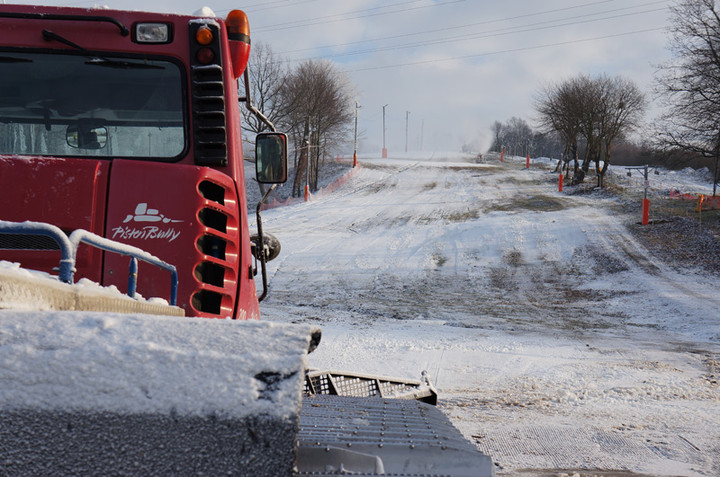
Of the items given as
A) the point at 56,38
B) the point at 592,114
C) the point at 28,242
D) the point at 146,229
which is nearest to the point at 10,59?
the point at 56,38

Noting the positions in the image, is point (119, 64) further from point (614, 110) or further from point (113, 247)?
point (614, 110)

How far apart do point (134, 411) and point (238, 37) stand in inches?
147

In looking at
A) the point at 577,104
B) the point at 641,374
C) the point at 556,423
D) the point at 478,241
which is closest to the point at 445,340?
the point at 641,374

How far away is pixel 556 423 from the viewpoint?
500cm

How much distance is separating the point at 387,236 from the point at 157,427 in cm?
2070

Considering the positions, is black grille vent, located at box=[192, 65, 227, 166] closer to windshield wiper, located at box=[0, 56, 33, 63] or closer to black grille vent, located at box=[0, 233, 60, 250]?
windshield wiper, located at box=[0, 56, 33, 63]

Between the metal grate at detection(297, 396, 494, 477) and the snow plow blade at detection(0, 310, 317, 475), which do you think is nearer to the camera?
the snow plow blade at detection(0, 310, 317, 475)

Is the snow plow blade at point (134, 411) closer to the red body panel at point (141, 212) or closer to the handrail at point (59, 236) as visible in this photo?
the handrail at point (59, 236)

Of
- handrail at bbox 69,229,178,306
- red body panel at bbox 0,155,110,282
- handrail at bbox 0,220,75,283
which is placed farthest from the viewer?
red body panel at bbox 0,155,110,282

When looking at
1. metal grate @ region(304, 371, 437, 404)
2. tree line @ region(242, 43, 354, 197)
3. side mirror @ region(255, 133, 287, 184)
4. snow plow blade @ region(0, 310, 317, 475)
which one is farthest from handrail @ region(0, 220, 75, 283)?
tree line @ region(242, 43, 354, 197)

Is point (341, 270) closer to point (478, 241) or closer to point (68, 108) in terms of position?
point (478, 241)

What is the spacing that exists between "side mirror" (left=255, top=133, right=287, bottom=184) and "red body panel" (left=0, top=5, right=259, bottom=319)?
2.52 ft

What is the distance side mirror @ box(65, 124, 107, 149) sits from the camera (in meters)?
3.82

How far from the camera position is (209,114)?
400 cm
